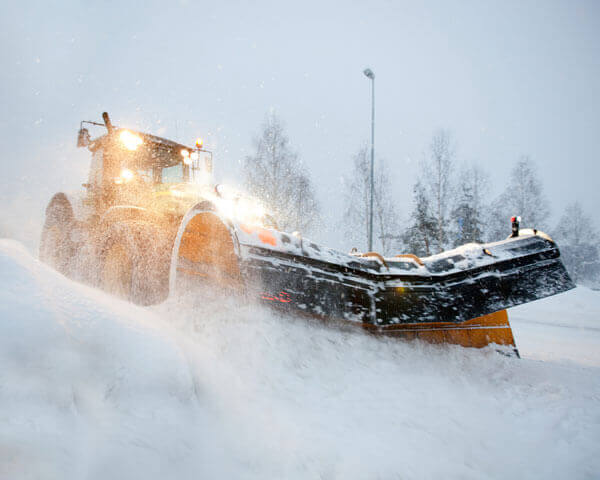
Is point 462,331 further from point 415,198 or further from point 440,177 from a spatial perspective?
point 415,198

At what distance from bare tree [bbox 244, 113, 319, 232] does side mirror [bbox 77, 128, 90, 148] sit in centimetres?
1338

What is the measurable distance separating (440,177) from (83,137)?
1648cm

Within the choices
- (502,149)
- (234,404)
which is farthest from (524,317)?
(502,149)

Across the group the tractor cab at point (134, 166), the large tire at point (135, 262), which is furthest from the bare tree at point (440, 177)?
the large tire at point (135, 262)

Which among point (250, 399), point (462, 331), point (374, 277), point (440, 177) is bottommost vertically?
point (250, 399)

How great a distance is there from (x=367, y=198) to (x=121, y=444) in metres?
19.5

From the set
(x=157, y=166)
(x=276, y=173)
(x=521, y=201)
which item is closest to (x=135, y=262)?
(x=157, y=166)

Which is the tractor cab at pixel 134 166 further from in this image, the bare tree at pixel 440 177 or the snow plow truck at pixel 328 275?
the bare tree at pixel 440 177

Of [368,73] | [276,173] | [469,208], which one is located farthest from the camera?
[276,173]

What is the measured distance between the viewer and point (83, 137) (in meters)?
4.70

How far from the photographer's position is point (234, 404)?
1323 mm

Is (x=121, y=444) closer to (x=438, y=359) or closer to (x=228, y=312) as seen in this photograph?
(x=228, y=312)

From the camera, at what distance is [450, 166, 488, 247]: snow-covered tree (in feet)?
59.3

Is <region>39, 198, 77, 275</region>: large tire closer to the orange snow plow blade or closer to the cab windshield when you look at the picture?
the cab windshield
